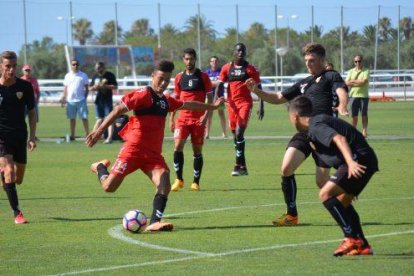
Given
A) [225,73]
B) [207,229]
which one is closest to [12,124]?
[207,229]

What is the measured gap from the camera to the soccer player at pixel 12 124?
11.8 meters

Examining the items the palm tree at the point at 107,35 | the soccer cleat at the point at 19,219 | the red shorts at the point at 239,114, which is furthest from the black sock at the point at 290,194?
the palm tree at the point at 107,35

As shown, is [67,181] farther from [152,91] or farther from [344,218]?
[344,218]

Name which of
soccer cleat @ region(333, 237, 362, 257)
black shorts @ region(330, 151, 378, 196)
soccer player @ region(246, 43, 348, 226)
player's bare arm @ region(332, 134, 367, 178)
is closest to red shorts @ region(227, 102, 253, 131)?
soccer player @ region(246, 43, 348, 226)

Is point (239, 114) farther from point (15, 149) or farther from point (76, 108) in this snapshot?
point (76, 108)

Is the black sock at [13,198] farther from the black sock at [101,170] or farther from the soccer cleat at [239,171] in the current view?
the soccer cleat at [239,171]

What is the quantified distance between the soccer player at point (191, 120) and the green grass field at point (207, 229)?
0.49m

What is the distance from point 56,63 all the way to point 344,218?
71.7 m

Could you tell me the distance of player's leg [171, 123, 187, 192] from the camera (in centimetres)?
1532

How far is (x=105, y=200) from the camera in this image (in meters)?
14.1

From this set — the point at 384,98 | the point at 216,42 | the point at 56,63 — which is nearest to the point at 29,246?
the point at 384,98

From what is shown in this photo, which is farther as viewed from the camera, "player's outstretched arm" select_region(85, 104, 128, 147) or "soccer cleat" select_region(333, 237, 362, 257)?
"player's outstretched arm" select_region(85, 104, 128, 147)

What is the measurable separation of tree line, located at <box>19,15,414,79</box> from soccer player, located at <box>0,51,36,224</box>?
4329 centimetres

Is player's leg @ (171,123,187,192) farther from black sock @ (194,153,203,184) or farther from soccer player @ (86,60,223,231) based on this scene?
soccer player @ (86,60,223,231)
